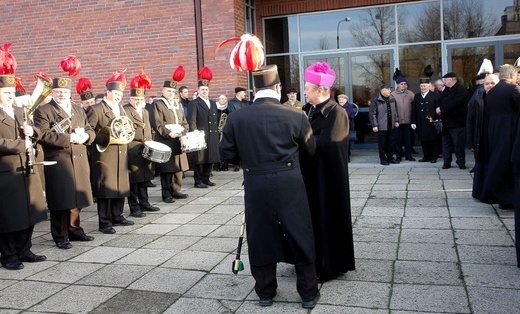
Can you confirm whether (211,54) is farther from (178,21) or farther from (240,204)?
(240,204)

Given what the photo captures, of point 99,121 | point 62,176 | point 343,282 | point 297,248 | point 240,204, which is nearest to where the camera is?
point 297,248

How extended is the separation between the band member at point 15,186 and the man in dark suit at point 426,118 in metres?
8.95

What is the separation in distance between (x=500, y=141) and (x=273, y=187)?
450 centimetres

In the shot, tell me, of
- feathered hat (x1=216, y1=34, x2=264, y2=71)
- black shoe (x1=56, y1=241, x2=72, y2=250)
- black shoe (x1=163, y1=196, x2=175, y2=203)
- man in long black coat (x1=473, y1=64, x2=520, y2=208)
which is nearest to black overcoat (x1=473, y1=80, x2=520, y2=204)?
man in long black coat (x1=473, y1=64, x2=520, y2=208)

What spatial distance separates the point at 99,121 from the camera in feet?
23.5

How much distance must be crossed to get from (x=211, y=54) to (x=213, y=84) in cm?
73

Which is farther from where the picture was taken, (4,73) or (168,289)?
(4,73)

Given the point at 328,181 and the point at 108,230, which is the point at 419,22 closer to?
the point at 108,230

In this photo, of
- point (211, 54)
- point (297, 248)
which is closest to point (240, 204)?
point (297, 248)

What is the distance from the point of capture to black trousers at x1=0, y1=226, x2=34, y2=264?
5660 millimetres

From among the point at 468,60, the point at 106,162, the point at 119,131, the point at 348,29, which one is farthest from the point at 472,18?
the point at 106,162

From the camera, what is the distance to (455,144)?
440 inches

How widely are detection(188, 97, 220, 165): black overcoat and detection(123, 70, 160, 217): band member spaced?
2.01 m

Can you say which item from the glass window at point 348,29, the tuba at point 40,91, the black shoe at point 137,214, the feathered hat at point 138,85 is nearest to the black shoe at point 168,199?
the black shoe at point 137,214
